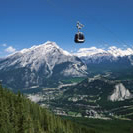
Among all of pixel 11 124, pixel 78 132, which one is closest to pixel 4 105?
pixel 11 124

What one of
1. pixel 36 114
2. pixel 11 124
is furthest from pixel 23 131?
pixel 36 114

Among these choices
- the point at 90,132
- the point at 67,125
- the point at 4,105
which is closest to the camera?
the point at 4,105

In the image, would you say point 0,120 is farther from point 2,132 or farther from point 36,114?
point 36,114

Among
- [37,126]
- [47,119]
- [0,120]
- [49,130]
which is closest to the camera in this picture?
[0,120]

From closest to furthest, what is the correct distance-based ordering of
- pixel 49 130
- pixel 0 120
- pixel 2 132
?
1. pixel 2 132
2. pixel 0 120
3. pixel 49 130

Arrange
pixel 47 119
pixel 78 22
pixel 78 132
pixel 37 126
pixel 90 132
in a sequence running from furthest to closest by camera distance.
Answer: pixel 90 132 < pixel 78 132 < pixel 47 119 < pixel 37 126 < pixel 78 22

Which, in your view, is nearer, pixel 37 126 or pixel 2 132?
pixel 2 132

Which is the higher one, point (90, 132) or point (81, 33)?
point (81, 33)

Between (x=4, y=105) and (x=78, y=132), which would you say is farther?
(x=78, y=132)

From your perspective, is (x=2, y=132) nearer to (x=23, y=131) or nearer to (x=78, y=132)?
(x=23, y=131)

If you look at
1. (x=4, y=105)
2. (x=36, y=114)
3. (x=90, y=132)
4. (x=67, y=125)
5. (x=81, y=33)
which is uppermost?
(x=81, y=33)
